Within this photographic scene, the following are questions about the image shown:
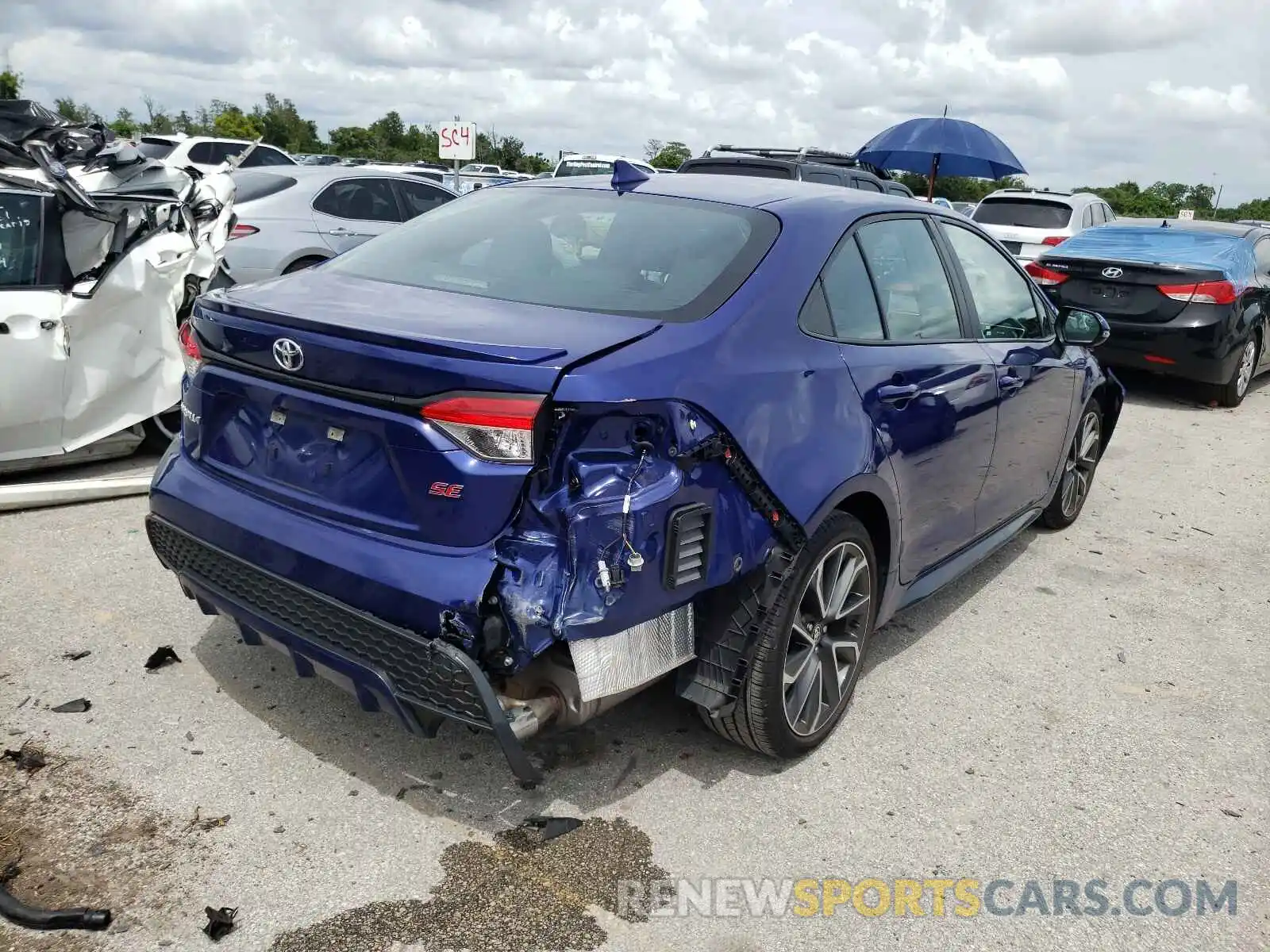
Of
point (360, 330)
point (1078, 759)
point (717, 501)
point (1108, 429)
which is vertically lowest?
point (1078, 759)

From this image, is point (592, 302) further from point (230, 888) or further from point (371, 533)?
point (230, 888)

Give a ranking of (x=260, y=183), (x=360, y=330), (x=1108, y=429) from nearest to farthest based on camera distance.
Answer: (x=360, y=330)
(x=1108, y=429)
(x=260, y=183)

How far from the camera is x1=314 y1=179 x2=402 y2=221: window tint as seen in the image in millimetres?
9320

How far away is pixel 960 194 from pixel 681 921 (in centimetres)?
5411

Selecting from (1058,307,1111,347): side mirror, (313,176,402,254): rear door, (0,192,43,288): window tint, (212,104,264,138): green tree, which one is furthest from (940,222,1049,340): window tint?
(212,104,264,138): green tree

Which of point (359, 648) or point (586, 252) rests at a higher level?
point (586, 252)

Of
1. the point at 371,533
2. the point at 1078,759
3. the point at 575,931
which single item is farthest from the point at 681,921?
the point at 1078,759

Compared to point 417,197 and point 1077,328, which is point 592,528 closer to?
point 1077,328

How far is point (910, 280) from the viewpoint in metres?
3.77

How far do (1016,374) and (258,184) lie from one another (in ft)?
23.3

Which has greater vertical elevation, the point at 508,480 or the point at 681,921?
the point at 508,480

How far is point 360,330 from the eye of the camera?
104 inches

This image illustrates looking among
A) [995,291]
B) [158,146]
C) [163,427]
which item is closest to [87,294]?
[163,427]

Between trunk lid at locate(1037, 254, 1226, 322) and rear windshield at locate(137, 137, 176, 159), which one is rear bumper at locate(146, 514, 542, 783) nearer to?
trunk lid at locate(1037, 254, 1226, 322)
